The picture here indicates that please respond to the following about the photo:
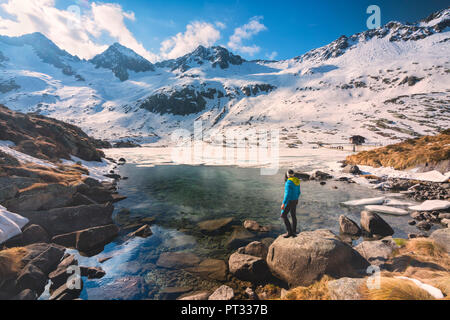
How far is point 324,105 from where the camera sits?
515 ft

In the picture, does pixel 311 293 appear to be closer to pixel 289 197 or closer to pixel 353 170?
pixel 289 197

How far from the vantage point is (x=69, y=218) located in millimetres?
10914

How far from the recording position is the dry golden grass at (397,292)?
4.46m

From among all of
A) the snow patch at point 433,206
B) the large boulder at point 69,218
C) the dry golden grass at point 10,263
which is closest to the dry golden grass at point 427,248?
the snow patch at point 433,206

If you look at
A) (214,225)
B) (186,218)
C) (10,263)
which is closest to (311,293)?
(214,225)

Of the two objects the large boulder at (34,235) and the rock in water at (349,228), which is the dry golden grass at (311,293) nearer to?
the rock in water at (349,228)

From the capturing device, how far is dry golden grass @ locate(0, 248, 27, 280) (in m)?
6.21

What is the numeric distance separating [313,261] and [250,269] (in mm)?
2302
